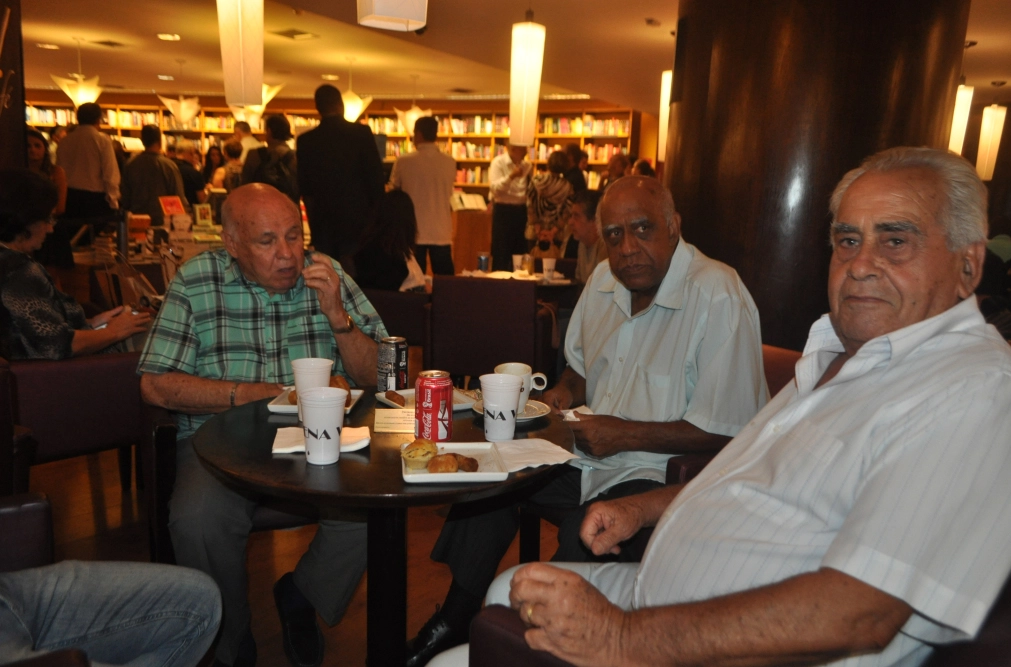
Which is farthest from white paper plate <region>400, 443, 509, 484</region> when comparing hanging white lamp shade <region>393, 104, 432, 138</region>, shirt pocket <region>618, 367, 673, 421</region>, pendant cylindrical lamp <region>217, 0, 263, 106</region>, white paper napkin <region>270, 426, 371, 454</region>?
hanging white lamp shade <region>393, 104, 432, 138</region>

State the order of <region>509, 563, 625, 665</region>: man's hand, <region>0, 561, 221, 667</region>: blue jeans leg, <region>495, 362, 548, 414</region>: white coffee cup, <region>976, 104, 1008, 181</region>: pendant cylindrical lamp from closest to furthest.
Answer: <region>509, 563, 625, 665</region>: man's hand
<region>0, 561, 221, 667</region>: blue jeans leg
<region>495, 362, 548, 414</region>: white coffee cup
<region>976, 104, 1008, 181</region>: pendant cylindrical lamp

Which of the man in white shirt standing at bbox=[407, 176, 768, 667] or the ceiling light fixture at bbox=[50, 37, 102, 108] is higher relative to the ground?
the ceiling light fixture at bbox=[50, 37, 102, 108]

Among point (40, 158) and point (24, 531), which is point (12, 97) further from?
point (24, 531)

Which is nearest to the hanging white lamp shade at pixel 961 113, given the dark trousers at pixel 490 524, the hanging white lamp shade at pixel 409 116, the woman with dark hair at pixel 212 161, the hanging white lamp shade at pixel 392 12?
the hanging white lamp shade at pixel 392 12

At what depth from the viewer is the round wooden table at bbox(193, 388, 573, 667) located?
4.49ft

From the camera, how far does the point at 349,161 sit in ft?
16.4

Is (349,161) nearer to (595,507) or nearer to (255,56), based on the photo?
(255,56)

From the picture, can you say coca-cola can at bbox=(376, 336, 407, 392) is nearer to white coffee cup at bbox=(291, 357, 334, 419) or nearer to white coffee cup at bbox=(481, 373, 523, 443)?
white coffee cup at bbox=(291, 357, 334, 419)

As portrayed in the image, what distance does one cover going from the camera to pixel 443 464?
1417 millimetres

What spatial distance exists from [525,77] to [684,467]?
13.9 feet

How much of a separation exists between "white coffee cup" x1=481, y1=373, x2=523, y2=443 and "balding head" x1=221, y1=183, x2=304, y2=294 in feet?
2.88

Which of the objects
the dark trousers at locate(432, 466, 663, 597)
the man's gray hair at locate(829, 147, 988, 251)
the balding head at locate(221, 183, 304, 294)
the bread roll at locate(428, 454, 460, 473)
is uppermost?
the man's gray hair at locate(829, 147, 988, 251)

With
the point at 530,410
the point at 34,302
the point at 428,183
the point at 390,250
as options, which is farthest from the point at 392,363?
the point at 428,183

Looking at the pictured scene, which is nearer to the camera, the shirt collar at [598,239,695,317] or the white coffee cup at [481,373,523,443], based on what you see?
the white coffee cup at [481,373,523,443]
